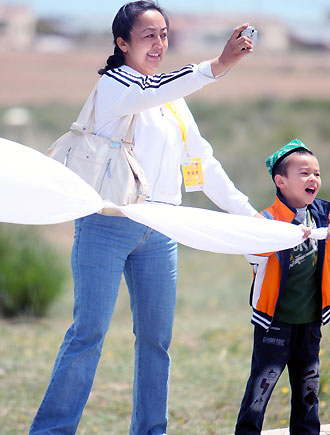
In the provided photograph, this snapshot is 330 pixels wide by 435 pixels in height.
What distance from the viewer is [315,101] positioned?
32.9 m

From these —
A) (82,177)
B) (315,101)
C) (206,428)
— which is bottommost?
(206,428)

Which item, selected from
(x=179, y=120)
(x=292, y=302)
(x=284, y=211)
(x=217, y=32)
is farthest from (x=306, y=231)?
(x=217, y=32)

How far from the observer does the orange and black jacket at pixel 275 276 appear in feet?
9.48

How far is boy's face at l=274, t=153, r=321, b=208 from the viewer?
2.89 metres

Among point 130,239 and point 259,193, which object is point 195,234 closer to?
point 130,239

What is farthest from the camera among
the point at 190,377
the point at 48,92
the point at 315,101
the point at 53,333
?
the point at 48,92

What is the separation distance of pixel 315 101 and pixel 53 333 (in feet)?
89.3

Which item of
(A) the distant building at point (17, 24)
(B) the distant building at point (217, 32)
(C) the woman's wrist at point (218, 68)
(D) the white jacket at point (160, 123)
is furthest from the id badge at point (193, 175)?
(A) the distant building at point (17, 24)

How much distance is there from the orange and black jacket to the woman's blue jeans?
12.6 inches

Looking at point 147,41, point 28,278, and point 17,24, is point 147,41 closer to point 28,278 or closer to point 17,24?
point 28,278

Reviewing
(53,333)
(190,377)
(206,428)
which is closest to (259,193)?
(53,333)

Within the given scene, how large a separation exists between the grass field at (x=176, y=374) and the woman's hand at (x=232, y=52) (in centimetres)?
186

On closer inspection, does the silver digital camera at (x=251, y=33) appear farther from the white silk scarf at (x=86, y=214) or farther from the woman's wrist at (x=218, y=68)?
the white silk scarf at (x=86, y=214)

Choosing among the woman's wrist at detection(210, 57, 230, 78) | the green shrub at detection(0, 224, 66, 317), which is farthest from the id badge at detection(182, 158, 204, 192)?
the green shrub at detection(0, 224, 66, 317)
